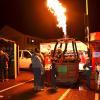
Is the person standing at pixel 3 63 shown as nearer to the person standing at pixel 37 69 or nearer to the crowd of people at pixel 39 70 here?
the crowd of people at pixel 39 70

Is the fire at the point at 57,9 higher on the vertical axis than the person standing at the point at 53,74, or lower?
higher

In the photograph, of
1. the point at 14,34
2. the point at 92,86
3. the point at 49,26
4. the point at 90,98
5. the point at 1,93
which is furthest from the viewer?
the point at 49,26

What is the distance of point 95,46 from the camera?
53.9ft

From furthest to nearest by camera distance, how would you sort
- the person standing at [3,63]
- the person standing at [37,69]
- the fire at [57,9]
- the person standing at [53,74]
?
1. the fire at [57,9]
2. the person standing at [3,63]
3. the person standing at [53,74]
4. the person standing at [37,69]

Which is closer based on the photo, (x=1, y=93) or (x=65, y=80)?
(x=1, y=93)

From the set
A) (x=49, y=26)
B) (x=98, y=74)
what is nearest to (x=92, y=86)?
(x=98, y=74)

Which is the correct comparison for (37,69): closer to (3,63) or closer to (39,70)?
(39,70)

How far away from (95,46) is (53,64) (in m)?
2.57

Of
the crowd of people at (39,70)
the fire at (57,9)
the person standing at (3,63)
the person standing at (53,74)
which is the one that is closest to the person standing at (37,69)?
the crowd of people at (39,70)

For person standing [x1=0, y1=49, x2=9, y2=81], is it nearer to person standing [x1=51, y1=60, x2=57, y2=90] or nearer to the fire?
person standing [x1=51, y1=60, x2=57, y2=90]

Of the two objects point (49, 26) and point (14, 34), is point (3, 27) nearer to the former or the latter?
point (14, 34)

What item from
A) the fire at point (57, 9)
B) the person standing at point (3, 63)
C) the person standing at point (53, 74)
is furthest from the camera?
the fire at point (57, 9)

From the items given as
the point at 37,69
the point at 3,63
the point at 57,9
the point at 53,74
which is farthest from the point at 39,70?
the point at 57,9

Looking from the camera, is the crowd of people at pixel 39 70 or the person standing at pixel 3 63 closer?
the crowd of people at pixel 39 70
